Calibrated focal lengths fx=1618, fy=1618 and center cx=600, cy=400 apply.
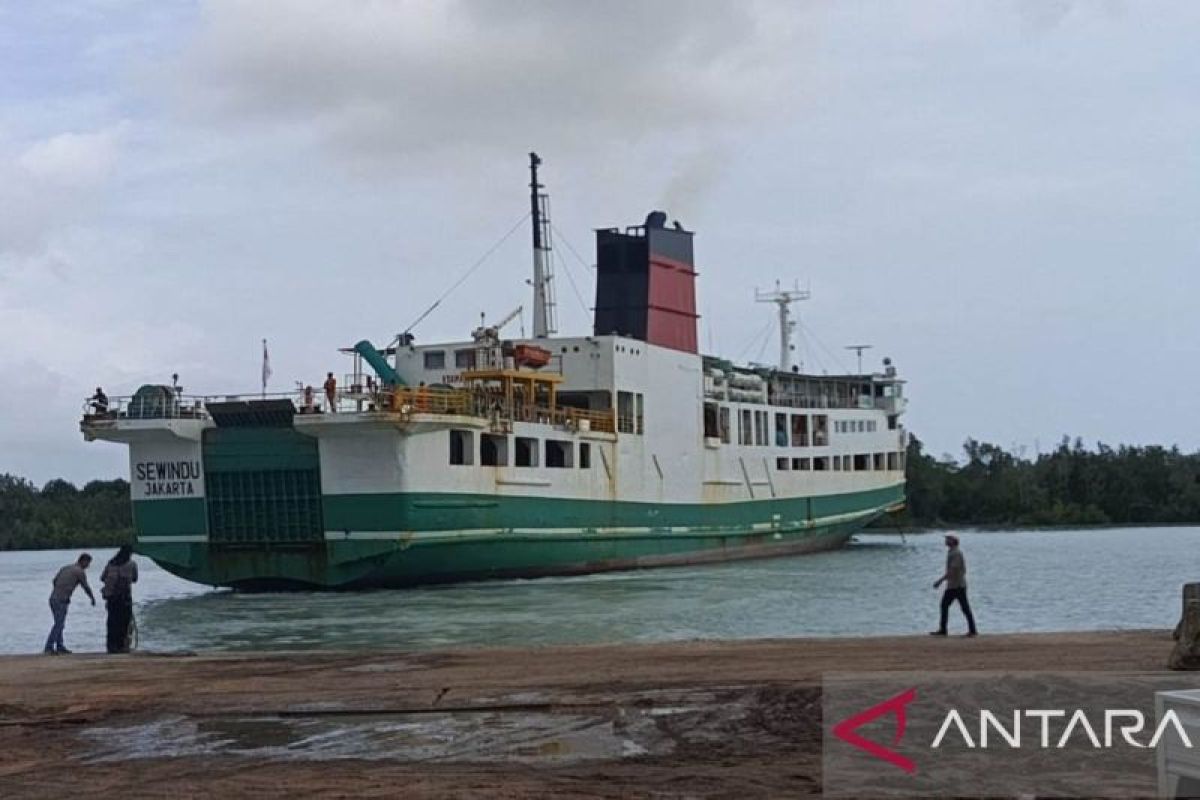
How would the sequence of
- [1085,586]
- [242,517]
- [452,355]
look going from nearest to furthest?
[242,517]
[1085,586]
[452,355]

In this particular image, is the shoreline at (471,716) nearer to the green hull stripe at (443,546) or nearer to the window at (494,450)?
the green hull stripe at (443,546)

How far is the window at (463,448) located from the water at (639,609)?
8.71 ft

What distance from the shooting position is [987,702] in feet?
33.4

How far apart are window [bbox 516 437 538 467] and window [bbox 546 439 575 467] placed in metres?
1.25

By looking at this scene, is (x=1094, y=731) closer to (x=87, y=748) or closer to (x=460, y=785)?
(x=460, y=785)

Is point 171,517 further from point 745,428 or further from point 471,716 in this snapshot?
point 471,716

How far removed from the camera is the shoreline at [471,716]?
8852 mm

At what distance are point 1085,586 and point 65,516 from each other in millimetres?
69888

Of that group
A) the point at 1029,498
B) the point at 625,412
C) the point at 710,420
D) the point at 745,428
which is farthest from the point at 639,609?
the point at 1029,498

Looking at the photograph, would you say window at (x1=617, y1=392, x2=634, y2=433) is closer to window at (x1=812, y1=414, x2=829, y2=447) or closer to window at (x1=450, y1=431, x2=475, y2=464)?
window at (x1=450, y1=431, x2=475, y2=464)

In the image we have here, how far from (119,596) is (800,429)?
116 ft

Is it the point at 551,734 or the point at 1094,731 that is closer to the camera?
the point at 1094,731

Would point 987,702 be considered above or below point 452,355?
below

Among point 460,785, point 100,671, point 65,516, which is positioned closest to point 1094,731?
point 460,785
